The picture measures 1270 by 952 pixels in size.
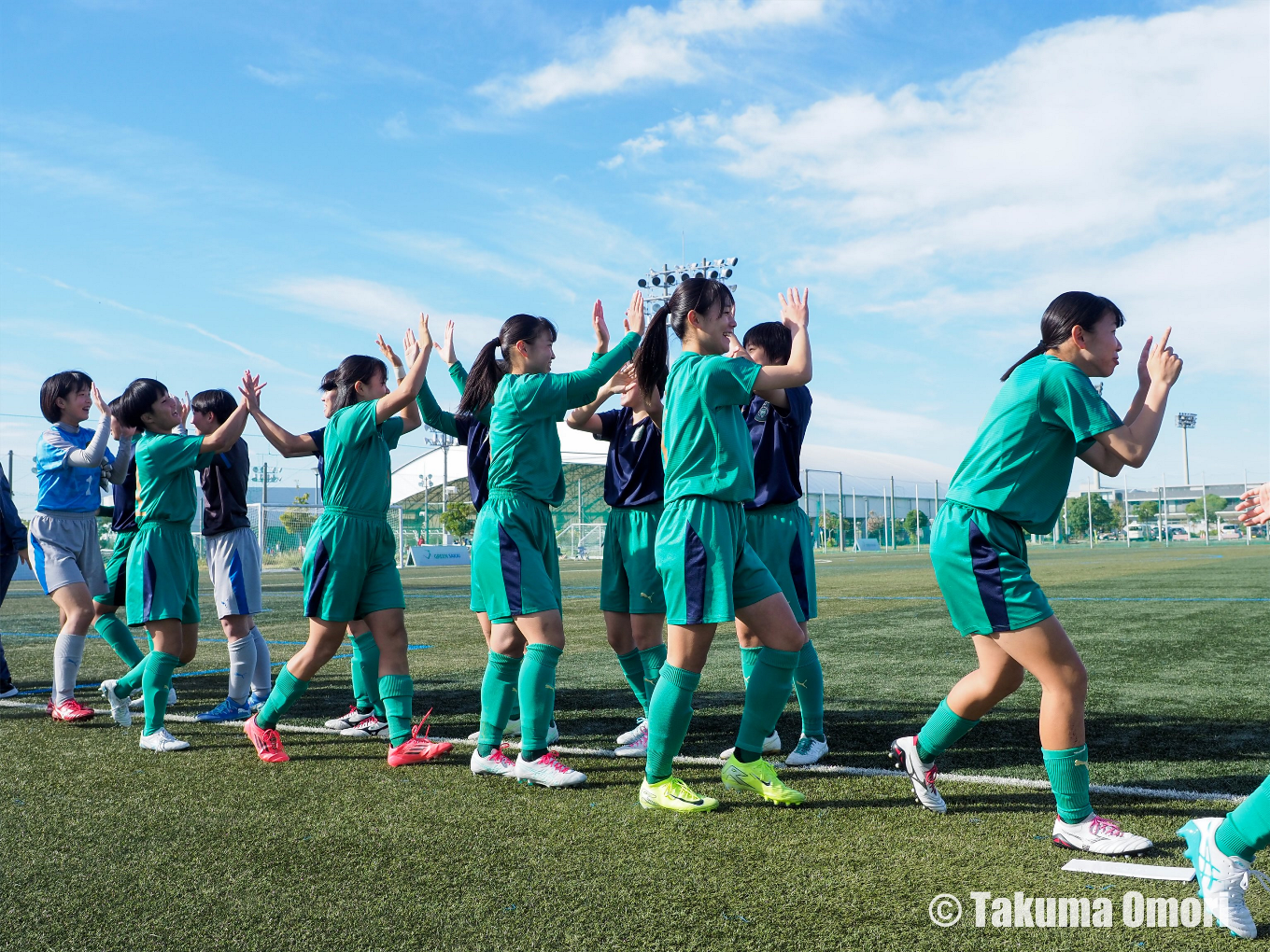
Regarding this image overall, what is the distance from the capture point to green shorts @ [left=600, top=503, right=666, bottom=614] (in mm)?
5062

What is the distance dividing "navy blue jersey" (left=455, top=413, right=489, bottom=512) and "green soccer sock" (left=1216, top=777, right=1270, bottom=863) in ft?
11.4

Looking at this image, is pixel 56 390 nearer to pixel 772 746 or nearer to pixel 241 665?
pixel 241 665

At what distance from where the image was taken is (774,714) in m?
4.02

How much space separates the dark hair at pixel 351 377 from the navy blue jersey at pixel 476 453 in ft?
1.65

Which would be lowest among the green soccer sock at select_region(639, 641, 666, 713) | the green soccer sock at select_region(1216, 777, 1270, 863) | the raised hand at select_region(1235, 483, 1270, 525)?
the green soccer sock at select_region(1216, 777, 1270, 863)

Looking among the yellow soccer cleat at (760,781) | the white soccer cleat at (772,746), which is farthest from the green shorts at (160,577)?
the yellow soccer cleat at (760,781)

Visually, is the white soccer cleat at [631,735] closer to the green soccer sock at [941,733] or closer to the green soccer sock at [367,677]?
the green soccer sock at [367,677]

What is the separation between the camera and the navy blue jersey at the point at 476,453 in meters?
5.12

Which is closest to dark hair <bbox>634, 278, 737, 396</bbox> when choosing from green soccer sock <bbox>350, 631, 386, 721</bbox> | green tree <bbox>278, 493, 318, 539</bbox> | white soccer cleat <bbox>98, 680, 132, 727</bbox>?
green soccer sock <bbox>350, 631, 386, 721</bbox>

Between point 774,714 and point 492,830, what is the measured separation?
1.21m

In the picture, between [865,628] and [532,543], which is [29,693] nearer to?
[532,543]

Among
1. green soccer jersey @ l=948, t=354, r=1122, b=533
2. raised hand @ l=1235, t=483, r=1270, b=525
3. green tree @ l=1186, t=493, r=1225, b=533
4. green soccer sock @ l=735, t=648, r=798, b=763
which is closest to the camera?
raised hand @ l=1235, t=483, r=1270, b=525

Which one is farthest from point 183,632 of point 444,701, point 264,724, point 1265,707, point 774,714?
point 1265,707

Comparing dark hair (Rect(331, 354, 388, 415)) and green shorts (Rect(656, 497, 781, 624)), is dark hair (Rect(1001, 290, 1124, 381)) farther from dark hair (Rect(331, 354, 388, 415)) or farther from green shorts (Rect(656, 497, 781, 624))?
dark hair (Rect(331, 354, 388, 415))
